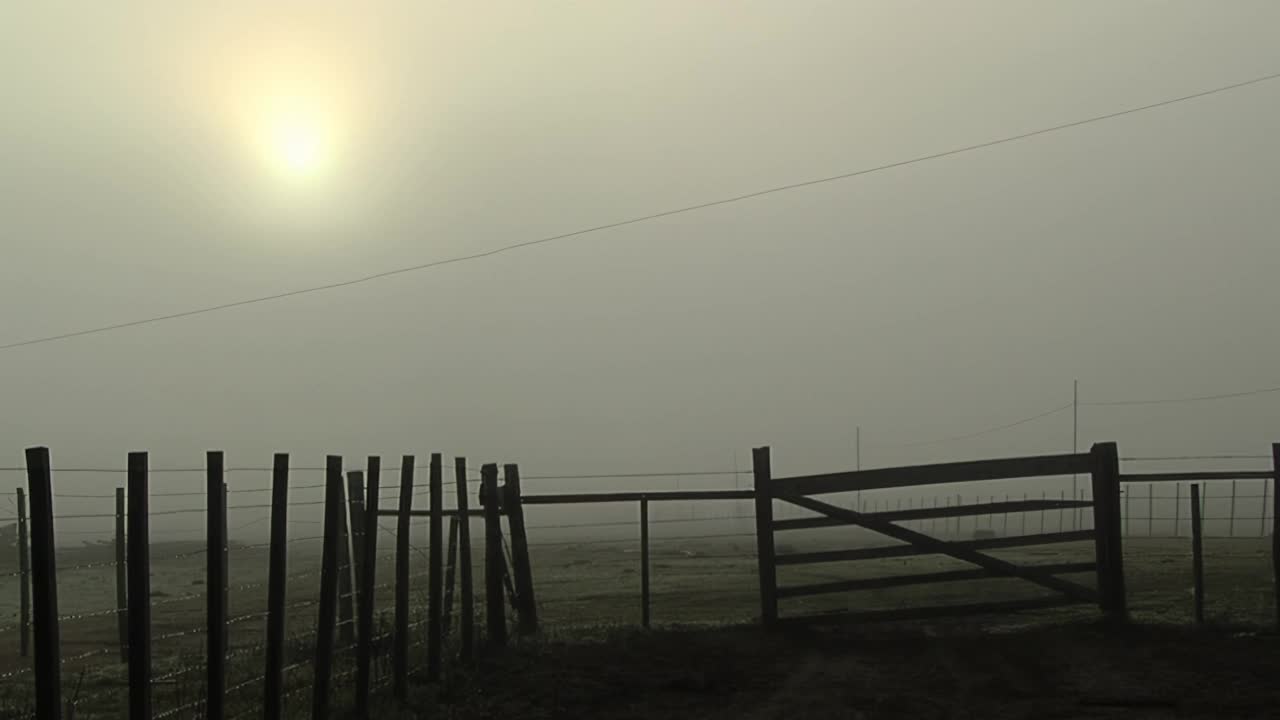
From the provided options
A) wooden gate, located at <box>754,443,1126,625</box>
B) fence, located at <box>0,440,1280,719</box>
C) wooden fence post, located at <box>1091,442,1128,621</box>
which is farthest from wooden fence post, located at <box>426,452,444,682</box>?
wooden fence post, located at <box>1091,442,1128,621</box>

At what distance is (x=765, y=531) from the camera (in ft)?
53.6

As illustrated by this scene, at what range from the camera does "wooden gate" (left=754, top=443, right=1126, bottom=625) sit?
51.0 ft

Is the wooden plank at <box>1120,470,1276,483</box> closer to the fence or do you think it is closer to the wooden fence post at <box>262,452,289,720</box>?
the fence

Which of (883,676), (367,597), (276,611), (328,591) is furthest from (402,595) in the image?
(883,676)

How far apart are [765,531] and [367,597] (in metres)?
6.93

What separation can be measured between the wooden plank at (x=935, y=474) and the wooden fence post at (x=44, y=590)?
1055cm

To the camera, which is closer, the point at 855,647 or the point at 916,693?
the point at 916,693

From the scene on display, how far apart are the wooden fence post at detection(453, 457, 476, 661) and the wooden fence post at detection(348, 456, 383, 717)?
2.67 m

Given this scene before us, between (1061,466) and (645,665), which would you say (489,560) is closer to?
(645,665)

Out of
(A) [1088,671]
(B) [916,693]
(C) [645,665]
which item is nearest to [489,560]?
(C) [645,665]

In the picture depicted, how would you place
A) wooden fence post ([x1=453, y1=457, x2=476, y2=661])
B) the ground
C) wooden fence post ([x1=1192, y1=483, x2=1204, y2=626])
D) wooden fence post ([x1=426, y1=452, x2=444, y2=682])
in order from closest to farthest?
the ground
wooden fence post ([x1=426, y1=452, x2=444, y2=682])
wooden fence post ([x1=453, y1=457, x2=476, y2=661])
wooden fence post ([x1=1192, y1=483, x2=1204, y2=626])

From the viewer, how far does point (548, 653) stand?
551 inches

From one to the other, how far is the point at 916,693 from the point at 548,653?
439 cm

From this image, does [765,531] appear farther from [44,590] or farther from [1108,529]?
[44,590]
